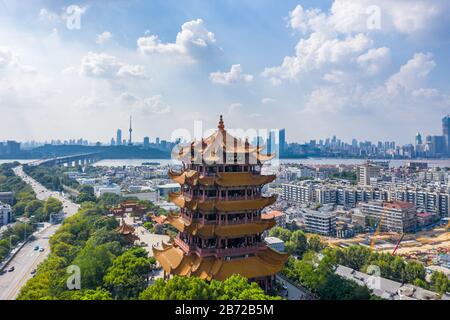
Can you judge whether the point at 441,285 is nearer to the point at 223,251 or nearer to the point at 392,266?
the point at 392,266

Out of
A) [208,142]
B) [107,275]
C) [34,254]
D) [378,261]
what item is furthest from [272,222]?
[34,254]

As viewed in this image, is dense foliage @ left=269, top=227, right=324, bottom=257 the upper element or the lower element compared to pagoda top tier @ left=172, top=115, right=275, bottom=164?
lower

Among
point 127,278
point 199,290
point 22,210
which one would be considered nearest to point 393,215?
point 127,278

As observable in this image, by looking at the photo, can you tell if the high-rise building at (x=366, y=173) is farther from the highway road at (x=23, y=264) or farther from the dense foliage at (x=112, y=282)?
the dense foliage at (x=112, y=282)

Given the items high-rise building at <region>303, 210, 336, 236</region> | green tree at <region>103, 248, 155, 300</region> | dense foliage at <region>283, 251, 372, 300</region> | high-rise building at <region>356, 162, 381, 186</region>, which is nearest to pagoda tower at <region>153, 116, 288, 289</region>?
green tree at <region>103, 248, 155, 300</region>

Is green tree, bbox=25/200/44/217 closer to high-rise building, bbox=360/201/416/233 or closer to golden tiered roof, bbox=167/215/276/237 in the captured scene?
golden tiered roof, bbox=167/215/276/237
